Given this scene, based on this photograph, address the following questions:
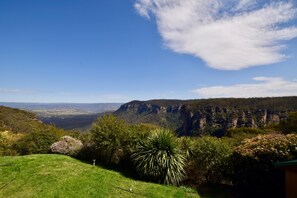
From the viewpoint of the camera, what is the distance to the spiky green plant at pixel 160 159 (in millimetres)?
15172

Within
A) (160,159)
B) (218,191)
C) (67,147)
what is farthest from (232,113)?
(160,159)

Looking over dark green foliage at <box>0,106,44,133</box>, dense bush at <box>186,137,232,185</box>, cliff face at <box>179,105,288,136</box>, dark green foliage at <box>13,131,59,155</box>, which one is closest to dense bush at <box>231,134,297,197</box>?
dense bush at <box>186,137,232,185</box>

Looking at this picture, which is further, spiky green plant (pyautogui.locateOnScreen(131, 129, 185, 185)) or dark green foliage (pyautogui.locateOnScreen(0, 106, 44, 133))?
dark green foliage (pyautogui.locateOnScreen(0, 106, 44, 133))

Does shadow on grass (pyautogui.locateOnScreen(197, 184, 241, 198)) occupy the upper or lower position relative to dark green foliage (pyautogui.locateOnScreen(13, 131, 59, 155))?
lower

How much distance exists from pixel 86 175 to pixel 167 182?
4266mm

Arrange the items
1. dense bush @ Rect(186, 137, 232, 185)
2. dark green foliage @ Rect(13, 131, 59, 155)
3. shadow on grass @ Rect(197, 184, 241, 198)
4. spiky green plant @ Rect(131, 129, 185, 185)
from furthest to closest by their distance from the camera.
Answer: dark green foliage @ Rect(13, 131, 59, 155)
dense bush @ Rect(186, 137, 232, 185)
spiky green plant @ Rect(131, 129, 185, 185)
shadow on grass @ Rect(197, 184, 241, 198)

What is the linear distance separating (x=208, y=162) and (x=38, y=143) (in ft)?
43.5

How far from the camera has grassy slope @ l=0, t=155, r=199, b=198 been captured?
11789 millimetres

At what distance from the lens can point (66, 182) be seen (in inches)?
495

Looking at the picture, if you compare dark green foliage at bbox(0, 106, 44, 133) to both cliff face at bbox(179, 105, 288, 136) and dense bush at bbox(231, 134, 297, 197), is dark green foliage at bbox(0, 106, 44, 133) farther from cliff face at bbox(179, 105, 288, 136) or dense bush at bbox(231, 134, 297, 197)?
cliff face at bbox(179, 105, 288, 136)

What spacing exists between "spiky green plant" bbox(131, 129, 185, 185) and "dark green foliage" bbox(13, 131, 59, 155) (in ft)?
28.3

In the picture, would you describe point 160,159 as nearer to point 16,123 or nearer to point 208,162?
point 208,162

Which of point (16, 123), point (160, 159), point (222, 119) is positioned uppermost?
point (160, 159)

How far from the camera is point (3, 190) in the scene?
1188cm
